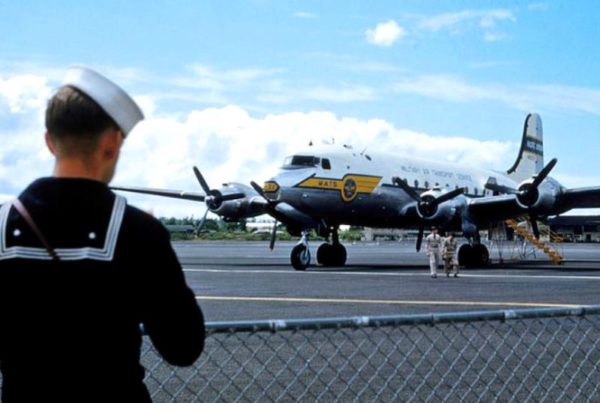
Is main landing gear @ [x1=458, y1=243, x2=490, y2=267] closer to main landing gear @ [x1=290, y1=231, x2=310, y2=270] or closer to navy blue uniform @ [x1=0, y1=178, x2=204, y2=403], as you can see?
main landing gear @ [x1=290, y1=231, x2=310, y2=270]

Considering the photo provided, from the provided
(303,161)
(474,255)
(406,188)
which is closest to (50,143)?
(303,161)

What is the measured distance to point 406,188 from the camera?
33.5m

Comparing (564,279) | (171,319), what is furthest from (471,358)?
(564,279)

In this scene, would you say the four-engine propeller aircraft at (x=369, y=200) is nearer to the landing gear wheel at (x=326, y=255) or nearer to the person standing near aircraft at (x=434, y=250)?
the landing gear wheel at (x=326, y=255)

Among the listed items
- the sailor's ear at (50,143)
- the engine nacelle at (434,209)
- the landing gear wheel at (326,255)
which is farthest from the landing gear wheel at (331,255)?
the sailor's ear at (50,143)

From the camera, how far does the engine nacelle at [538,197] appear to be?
3247cm

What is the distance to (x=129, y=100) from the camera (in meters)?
2.46

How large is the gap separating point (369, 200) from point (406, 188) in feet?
6.74

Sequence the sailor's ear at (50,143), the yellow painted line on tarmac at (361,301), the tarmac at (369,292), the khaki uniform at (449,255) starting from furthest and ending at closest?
the khaki uniform at (449,255)
the yellow painted line on tarmac at (361,301)
the tarmac at (369,292)
the sailor's ear at (50,143)

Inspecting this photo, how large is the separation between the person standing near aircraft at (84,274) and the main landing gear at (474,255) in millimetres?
32616

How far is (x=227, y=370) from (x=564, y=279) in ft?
60.4

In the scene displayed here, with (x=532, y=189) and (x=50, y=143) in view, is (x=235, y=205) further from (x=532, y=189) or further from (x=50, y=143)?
(x=50, y=143)

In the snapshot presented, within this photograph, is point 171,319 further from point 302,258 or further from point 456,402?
point 302,258

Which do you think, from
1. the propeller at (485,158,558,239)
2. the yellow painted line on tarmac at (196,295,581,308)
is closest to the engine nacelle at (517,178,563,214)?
the propeller at (485,158,558,239)
